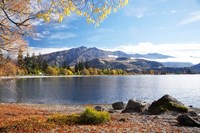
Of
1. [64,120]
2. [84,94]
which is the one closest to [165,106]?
[64,120]

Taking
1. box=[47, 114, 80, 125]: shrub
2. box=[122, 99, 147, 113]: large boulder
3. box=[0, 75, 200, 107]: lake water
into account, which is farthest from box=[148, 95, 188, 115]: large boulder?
box=[0, 75, 200, 107]: lake water

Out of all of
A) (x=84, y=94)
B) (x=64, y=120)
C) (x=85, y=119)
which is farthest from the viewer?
(x=84, y=94)

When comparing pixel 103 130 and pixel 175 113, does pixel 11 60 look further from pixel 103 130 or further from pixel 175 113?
pixel 175 113

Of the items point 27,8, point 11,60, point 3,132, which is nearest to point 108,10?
point 27,8

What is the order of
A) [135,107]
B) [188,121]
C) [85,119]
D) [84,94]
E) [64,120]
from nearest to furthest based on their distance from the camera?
[64,120] < [85,119] < [188,121] < [135,107] < [84,94]

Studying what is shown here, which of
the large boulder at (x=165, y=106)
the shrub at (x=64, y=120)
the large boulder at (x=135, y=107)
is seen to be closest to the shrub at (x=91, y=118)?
the shrub at (x=64, y=120)

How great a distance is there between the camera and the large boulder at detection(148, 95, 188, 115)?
35806 mm

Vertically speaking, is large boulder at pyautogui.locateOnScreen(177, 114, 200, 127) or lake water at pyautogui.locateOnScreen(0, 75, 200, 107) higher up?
large boulder at pyautogui.locateOnScreen(177, 114, 200, 127)

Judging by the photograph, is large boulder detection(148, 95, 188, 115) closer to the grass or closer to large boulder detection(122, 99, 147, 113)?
large boulder detection(122, 99, 147, 113)

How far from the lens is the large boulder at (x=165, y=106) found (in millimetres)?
35806

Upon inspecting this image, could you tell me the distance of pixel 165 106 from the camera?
36969 millimetres

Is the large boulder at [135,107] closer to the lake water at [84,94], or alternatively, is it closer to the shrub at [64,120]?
the lake water at [84,94]

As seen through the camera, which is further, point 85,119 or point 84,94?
point 84,94

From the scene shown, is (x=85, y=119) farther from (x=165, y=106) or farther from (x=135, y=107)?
(x=165, y=106)
